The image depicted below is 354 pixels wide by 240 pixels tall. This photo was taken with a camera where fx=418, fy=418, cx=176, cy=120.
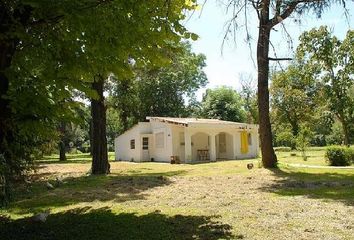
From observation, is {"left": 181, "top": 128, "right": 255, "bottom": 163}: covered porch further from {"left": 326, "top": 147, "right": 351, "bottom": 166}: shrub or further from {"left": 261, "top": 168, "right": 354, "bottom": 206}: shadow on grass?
{"left": 261, "top": 168, "right": 354, "bottom": 206}: shadow on grass

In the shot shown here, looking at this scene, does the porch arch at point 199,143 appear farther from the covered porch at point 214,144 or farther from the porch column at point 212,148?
the porch column at point 212,148

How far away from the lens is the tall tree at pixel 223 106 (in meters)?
50.1

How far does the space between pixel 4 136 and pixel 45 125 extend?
819 mm

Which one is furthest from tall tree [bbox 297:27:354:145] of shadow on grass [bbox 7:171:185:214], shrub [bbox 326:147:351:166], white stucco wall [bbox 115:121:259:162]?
shadow on grass [bbox 7:171:185:214]

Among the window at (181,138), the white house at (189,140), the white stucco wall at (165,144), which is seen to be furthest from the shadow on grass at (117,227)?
the window at (181,138)

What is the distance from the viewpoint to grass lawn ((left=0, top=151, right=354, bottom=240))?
720cm

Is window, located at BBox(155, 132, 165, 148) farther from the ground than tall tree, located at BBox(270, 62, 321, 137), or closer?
closer

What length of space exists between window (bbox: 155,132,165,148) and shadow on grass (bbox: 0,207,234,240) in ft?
76.6

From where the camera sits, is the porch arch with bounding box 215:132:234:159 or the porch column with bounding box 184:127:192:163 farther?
the porch arch with bounding box 215:132:234:159

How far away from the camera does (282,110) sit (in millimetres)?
52938

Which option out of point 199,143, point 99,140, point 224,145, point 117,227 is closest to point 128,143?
point 199,143

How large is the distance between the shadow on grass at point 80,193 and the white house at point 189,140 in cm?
1428

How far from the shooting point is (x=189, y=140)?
30234 millimetres

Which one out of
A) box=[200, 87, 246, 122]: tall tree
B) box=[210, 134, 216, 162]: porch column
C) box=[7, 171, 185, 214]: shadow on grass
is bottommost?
box=[7, 171, 185, 214]: shadow on grass
